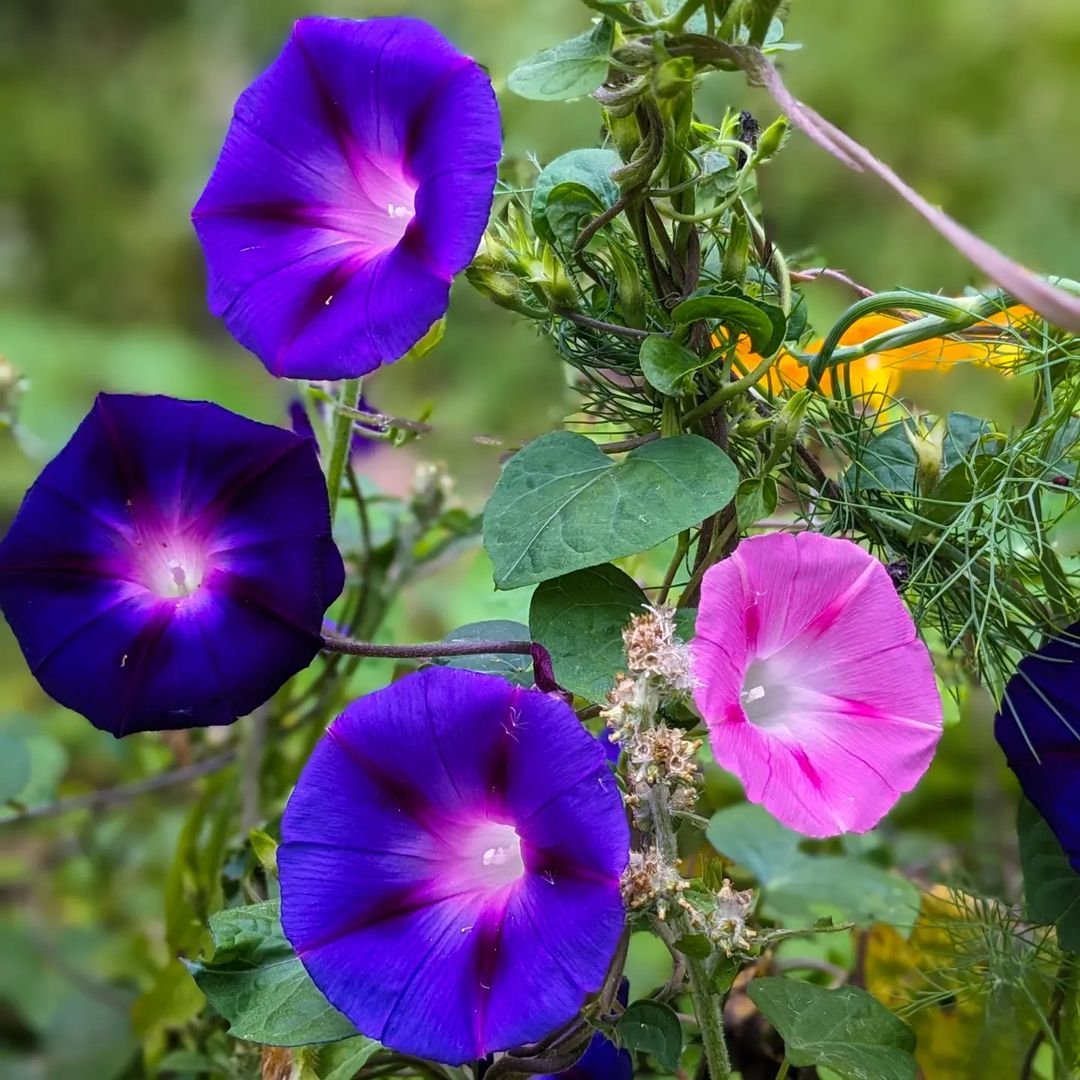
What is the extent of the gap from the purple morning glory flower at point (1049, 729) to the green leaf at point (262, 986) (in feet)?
0.70

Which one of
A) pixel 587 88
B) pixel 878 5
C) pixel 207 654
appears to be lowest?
pixel 878 5

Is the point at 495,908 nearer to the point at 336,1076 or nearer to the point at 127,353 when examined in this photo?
the point at 336,1076

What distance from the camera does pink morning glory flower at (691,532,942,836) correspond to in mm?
300

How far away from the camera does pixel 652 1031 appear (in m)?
0.33

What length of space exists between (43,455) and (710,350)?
43 cm

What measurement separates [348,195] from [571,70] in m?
0.09

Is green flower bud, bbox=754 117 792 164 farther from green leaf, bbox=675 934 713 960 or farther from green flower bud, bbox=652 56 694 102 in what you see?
green leaf, bbox=675 934 713 960

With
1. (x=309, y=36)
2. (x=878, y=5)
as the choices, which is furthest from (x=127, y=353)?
(x=309, y=36)

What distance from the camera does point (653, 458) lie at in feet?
1.14

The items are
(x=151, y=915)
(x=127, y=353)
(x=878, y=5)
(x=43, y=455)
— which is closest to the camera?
(x=43, y=455)

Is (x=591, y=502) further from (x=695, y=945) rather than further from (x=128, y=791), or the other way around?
(x=128, y=791)

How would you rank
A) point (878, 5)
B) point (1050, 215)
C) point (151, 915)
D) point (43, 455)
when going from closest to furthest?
1. point (43, 455)
2. point (151, 915)
3. point (1050, 215)
4. point (878, 5)

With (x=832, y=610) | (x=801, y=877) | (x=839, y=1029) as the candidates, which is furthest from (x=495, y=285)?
(x=801, y=877)

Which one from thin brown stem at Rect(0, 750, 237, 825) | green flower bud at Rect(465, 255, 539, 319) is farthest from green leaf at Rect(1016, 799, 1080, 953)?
thin brown stem at Rect(0, 750, 237, 825)
